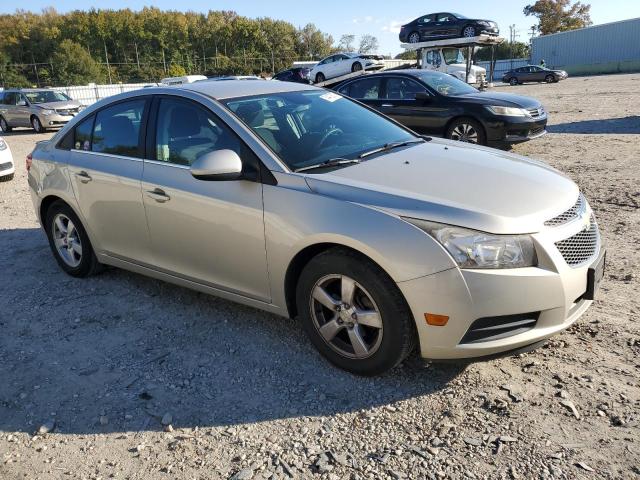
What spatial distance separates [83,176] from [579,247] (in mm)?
3746

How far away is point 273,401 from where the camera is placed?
3078mm

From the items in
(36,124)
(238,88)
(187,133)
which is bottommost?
(36,124)

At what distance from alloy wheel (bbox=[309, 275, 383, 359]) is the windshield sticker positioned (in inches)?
71.1

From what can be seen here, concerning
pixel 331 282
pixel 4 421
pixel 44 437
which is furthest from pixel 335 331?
pixel 4 421

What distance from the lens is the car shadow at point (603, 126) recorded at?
12.4 m

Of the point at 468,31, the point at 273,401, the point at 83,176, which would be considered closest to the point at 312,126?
the point at 273,401

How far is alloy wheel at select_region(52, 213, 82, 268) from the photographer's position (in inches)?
195

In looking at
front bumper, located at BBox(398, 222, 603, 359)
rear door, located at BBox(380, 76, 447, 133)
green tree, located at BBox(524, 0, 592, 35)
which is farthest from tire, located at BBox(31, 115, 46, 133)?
green tree, located at BBox(524, 0, 592, 35)

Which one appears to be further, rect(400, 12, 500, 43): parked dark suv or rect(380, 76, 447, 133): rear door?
rect(400, 12, 500, 43): parked dark suv

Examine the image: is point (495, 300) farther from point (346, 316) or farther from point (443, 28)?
point (443, 28)

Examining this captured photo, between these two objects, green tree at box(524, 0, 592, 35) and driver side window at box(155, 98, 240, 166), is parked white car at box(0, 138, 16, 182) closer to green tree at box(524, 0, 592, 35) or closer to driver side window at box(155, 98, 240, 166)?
driver side window at box(155, 98, 240, 166)

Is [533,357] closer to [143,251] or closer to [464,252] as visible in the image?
[464,252]

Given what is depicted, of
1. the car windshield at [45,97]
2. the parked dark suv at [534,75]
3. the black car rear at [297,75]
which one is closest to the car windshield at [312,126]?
the car windshield at [45,97]

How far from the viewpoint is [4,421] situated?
3.02 metres
